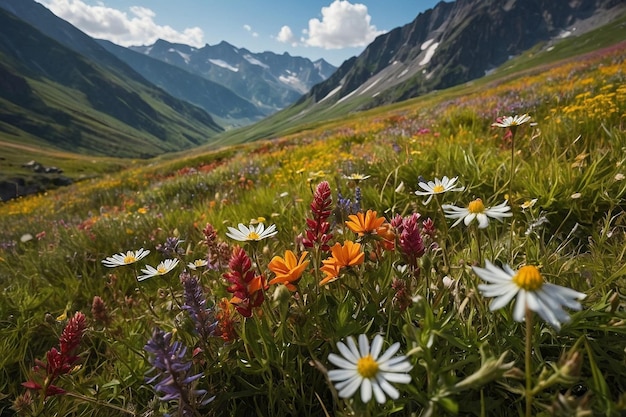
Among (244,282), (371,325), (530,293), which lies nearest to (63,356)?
(244,282)

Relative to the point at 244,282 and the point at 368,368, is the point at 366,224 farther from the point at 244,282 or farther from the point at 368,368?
the point at 368,368

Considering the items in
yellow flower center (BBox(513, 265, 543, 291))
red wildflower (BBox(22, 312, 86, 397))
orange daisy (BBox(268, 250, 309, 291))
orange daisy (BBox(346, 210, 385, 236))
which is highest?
yellow flower center (BBox(513, 265, 543, 291))

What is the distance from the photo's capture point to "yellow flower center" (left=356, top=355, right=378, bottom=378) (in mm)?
1056

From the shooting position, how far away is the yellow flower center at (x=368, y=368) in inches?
41.6

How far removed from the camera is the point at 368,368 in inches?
41.6

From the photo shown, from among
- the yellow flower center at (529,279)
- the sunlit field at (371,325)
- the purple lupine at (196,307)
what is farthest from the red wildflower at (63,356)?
the yellow flower center at (529,279)

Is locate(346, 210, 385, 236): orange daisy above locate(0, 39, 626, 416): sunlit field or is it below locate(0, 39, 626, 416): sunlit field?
above

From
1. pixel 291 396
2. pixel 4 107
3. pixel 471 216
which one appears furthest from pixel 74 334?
pixel 4 107

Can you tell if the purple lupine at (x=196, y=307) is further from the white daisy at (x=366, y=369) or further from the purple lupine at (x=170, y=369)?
the white daisy at (x=366, y=369)

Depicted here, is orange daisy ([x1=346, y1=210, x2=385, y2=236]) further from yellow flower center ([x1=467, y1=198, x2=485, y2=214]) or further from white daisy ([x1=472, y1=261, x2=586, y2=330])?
white daisy ([x1=472, y1=261, x2=586, y2=330])

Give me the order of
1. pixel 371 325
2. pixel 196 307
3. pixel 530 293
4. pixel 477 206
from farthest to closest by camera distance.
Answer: pixel 371 325, pixel 196 307, pixel 477 206, pixel 530 293

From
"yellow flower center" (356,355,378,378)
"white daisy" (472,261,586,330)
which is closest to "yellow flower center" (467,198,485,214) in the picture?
"white daisy" (472,261,586,330)

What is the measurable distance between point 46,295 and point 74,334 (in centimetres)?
221

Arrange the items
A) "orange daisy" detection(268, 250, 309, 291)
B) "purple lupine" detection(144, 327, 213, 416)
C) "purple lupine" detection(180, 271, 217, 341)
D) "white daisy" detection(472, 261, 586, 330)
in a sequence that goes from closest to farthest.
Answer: "white daisy" detection(472, 261, 586, 330), "purple lupine" detection(144, 327, 213, 416), "orange daisy" detection(268, 250, 309, 291), "purple lupine" detection(180, 271, 217, 341)
